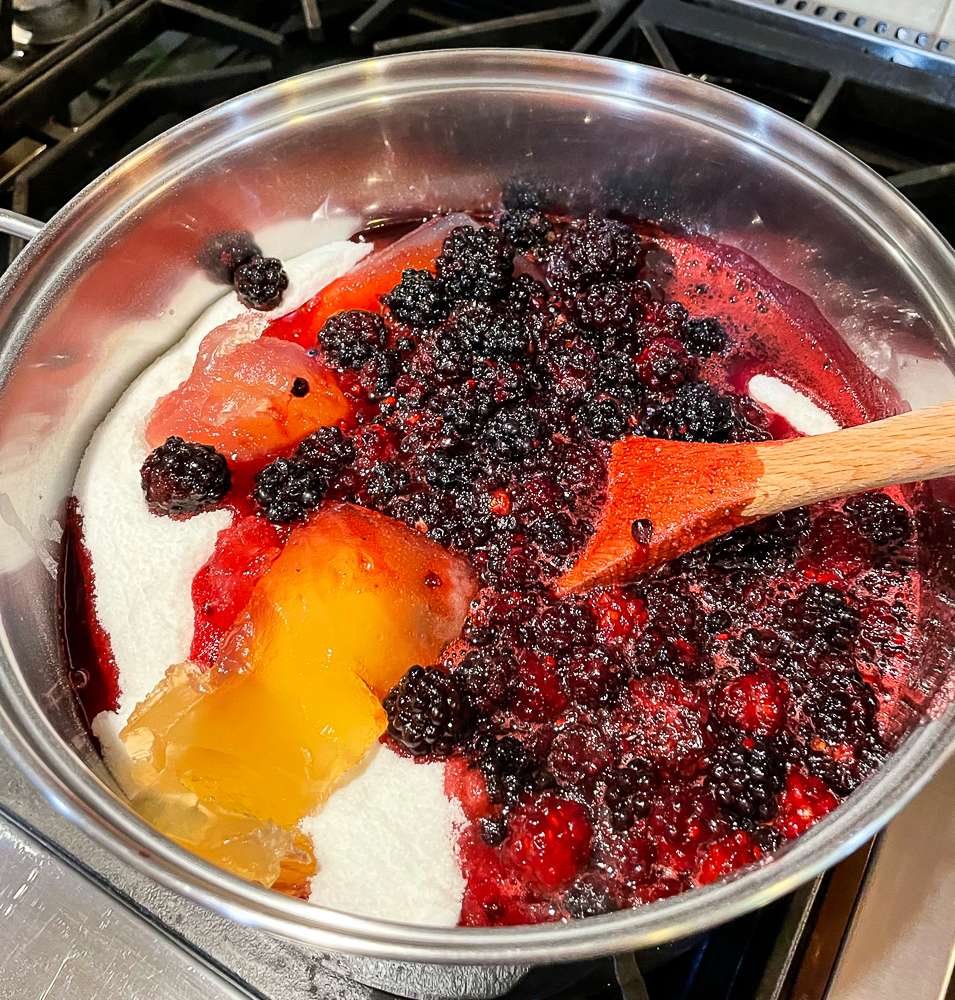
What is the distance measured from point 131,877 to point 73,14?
2185 millimetres

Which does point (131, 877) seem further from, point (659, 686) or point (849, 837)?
point (849, 837)

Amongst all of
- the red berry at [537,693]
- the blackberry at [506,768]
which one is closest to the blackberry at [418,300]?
the red berry at [537,693]

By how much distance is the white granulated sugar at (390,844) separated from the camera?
1.15 m

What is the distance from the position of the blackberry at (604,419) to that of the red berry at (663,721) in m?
0.50

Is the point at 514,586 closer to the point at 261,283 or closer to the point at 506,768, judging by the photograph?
the point at 506,768

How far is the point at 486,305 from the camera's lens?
1.76 m

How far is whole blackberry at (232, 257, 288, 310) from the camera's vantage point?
1.79m

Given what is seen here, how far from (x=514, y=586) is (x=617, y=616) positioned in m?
0.19

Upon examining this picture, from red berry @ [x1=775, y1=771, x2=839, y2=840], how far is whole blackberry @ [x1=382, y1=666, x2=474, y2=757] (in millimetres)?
493

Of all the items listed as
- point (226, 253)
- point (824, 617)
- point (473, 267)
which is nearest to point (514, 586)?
point (824, 617)

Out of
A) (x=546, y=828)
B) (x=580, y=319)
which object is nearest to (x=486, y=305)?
(x=580, y=319)

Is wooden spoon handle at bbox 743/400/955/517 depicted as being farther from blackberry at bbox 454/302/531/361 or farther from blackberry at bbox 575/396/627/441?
blackberry at bbox 454/302/531/361

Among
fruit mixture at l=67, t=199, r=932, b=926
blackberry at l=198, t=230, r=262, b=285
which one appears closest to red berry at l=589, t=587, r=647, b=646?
fruit mixture at l=67, t=199, r=932, b=926

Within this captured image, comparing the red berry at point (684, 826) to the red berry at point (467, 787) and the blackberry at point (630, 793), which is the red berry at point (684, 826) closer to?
the blackberry at point (630, 793)
